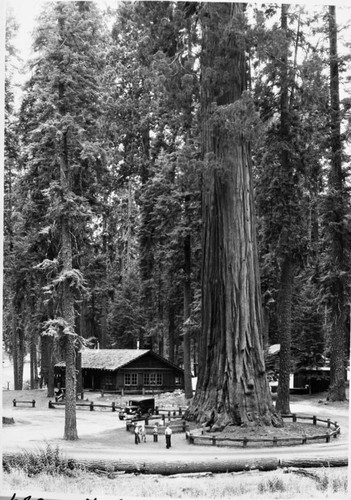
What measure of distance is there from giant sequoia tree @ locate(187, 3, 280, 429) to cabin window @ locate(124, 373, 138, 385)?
742 millimetres

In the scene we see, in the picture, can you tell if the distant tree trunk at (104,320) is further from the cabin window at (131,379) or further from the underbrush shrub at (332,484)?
the underbrush shrub at (332,484)

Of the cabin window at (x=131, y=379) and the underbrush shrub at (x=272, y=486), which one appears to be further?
the cabin window at (x=131, y=379)

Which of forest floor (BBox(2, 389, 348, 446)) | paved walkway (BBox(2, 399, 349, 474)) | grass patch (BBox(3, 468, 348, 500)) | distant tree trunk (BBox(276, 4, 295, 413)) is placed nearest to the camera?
grass patch (BBox(3, 468, 348, 500))

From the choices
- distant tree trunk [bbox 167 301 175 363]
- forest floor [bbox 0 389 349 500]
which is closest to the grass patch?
forest floor [bbox 0 389 349 500]

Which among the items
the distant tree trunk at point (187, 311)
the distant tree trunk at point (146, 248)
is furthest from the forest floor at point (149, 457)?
the distant tree trunk at point (146, 248)

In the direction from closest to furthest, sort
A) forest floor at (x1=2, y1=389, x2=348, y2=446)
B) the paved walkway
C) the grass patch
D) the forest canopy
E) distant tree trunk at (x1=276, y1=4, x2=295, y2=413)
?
the grass patch → the paved walkway → forest floor at (x1=2, y1=389, x2=348, y2=446) → the forest canopy → distant tree trunk at (x1=276, y1=4, x2=295, y2=413)

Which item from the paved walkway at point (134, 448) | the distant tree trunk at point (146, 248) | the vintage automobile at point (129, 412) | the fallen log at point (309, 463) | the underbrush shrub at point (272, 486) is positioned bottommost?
the underbrush shrub at point (272, 486)

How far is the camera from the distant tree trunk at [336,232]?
7.10m

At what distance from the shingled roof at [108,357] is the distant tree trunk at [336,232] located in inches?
82.1

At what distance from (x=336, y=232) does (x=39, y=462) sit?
4.05 m

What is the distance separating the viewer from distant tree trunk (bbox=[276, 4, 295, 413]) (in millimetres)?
7172

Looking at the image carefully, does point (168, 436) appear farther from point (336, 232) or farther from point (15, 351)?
point (336, 232)

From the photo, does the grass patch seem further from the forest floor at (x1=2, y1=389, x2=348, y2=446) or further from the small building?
the small building

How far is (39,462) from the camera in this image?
6871mm
